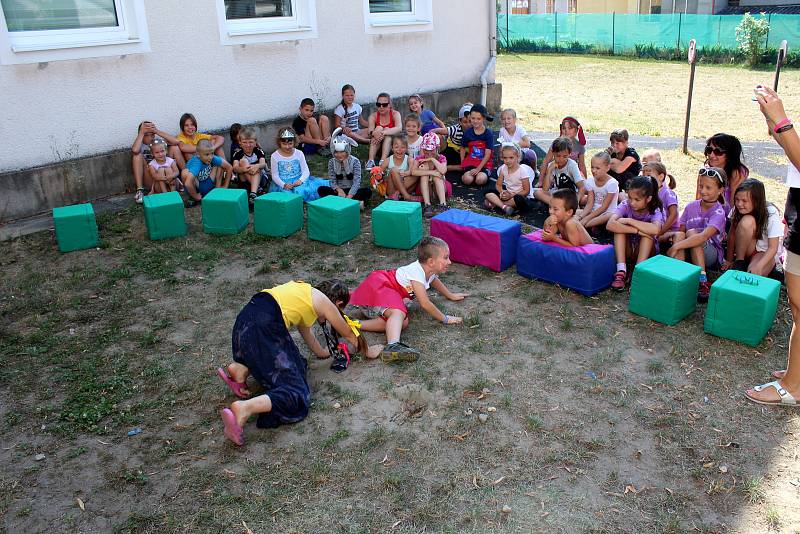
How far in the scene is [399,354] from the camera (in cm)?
443

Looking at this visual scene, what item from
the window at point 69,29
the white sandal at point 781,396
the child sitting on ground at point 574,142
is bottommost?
the white sandal at point 781,396

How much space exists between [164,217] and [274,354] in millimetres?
3482

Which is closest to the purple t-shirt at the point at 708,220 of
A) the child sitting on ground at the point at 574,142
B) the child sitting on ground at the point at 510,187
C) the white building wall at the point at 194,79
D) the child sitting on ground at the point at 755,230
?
the child sitting on ground at the point at 755,230

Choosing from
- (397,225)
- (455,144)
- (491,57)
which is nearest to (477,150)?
(455,144)

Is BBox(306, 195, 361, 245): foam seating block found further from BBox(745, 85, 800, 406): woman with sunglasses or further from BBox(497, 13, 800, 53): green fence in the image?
BBox(497, 13, 800, 53): green fence

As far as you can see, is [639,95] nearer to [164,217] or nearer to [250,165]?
[250,165]

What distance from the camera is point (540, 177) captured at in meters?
7.54

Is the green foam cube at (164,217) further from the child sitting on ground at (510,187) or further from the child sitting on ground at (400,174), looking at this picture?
the child sitting on ground at (510,187)

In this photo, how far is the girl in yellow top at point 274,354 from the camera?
12.5 ft

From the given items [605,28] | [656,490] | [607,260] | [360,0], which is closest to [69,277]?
[607,260]

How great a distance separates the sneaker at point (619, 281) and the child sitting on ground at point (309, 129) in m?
5.55

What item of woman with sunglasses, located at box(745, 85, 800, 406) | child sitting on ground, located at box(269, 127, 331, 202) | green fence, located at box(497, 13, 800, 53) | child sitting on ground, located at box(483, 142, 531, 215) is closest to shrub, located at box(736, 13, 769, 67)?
green fence, located at box(497, 13, 800, 53)

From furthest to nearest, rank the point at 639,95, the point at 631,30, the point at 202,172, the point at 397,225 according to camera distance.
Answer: the point at 631,30, the point at 639,95, the point at 202,172, the point at 397,225

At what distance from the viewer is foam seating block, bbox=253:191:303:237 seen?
6777mm
